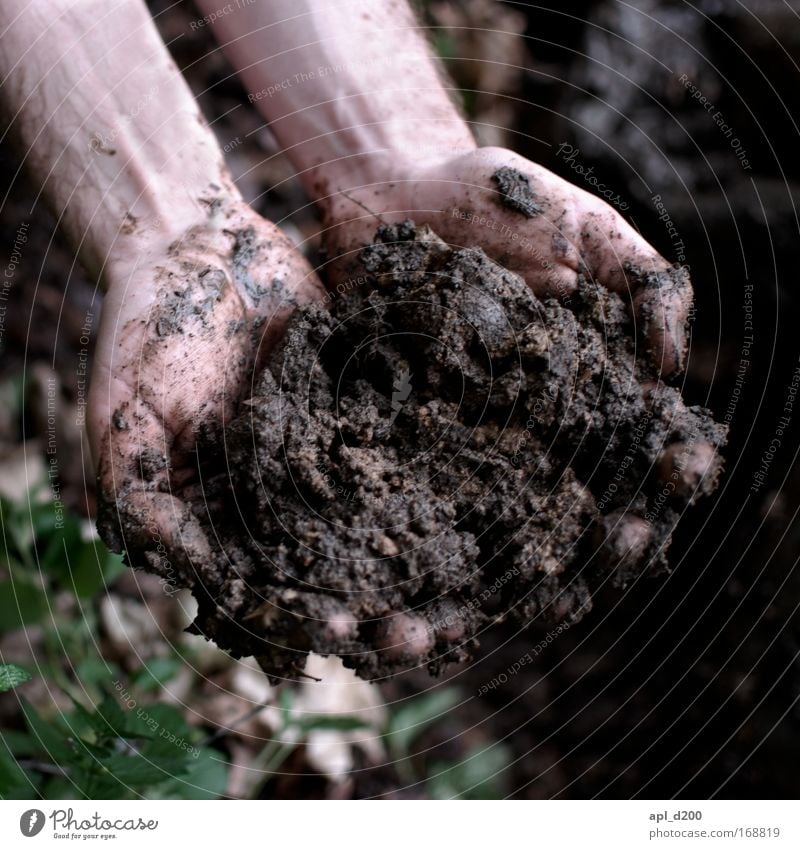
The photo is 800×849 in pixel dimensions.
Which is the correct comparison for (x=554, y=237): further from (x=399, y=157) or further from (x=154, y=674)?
(x=154, y=674)

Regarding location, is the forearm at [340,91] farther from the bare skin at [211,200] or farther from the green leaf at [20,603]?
the green leaf at [20,603]

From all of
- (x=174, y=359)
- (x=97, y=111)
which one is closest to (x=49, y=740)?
(x=174, y=359)

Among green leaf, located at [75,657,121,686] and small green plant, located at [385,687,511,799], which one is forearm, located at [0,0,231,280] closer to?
green leaf, located at [75,657,121,686]

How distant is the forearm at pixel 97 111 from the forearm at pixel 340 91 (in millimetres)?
100

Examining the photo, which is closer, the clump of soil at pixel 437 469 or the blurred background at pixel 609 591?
the clump of soil at pixel 437 469

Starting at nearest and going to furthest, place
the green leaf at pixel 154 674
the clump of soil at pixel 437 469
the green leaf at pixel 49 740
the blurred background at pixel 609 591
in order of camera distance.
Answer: the clump of soil at pixel 437 469, the green leaf at pixel 49 740, the green leaf at pixel 154 674, the blurred background at pixel 609 591

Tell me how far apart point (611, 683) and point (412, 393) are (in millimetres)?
586

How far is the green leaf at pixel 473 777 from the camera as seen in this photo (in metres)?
0.93

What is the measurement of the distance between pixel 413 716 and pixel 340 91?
2.36ft

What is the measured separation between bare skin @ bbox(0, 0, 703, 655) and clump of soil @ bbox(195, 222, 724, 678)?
0.09ft

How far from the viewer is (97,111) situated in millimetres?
742

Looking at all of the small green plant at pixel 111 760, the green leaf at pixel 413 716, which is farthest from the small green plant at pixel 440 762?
the small green plant at pixel 111 760
